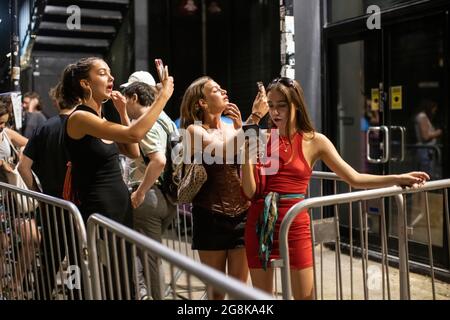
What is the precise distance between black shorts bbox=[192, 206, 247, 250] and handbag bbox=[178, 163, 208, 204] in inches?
5.1

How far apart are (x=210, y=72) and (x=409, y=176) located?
677cm

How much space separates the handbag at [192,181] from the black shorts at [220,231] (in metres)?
0.13

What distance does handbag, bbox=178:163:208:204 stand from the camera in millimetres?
3461

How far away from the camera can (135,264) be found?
241 cm

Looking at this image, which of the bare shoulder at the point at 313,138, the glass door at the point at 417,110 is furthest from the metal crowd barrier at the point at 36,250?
the glass door at the point at 417,110

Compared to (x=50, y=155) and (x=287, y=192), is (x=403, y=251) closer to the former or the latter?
(x=287, y=192)

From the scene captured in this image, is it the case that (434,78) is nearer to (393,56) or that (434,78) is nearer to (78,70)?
(393,56)

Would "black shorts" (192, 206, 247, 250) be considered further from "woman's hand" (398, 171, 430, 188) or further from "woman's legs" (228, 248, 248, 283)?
"woman's hand" (398, 171, 430, 188)

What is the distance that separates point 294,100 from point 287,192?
50 cm

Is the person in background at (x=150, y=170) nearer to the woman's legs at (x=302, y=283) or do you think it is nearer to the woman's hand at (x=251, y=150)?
the woman's hand at (x=251, y=150)

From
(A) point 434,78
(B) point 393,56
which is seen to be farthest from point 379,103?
(A) point 434,78

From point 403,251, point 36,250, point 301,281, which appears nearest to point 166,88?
point 301,281

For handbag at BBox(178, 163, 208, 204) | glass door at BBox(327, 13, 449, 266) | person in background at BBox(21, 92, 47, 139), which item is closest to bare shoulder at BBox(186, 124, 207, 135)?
handbag at BBox(178, 163, 208, 204)

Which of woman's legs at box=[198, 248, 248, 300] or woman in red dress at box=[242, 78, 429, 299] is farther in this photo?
woman's legs at box=[198, 248, 248, 300]
